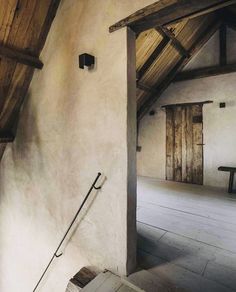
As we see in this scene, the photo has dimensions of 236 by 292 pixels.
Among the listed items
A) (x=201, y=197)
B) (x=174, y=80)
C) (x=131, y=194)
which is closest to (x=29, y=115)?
(x=131, y=194)

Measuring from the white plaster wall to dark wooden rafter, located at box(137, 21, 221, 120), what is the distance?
3.62m

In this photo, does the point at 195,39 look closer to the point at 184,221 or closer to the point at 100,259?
the point at 184,221

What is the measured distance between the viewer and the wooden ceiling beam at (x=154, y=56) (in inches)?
169

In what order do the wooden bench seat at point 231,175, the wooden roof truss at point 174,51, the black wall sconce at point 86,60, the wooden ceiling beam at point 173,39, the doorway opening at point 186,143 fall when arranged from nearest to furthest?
the doorway opening at point 186,143 → the black wall sconce at point 86,60 → the wooden ceiling beam at point 173,39 → the wooden roof truss at point 174,51 → the wooden bench seat at point 231,175

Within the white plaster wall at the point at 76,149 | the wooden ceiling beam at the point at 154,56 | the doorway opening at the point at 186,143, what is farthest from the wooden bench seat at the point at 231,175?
the white plaster wall at the point at 76,149

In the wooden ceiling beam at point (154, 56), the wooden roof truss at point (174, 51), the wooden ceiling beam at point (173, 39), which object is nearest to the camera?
the wooden ceiling beam at point (173, 39)

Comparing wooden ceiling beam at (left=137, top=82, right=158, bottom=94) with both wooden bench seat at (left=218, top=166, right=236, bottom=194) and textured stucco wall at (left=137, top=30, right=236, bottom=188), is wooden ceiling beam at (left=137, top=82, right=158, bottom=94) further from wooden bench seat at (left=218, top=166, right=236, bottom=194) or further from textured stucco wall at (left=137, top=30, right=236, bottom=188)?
wooden bench seat at (left=218, top=166, right=236, bottom=194)

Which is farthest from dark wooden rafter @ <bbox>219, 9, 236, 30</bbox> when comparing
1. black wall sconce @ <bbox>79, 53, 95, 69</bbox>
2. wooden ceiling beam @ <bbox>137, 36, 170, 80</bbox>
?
black wall sconce @ <bbox>79, 53, 95, 69</bbox>

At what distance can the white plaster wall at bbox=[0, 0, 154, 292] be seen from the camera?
199 centimetres

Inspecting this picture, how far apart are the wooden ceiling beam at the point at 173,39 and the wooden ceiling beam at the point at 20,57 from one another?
7.39 ft

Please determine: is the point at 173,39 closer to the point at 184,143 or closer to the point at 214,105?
the point at 214,105

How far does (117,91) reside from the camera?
2004 millimetres

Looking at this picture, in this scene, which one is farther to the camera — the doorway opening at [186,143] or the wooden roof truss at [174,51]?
the wooden roof truss at [174,51]

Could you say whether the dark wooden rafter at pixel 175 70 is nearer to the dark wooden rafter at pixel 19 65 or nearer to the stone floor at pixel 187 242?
the stone floor at pixel 187 242
